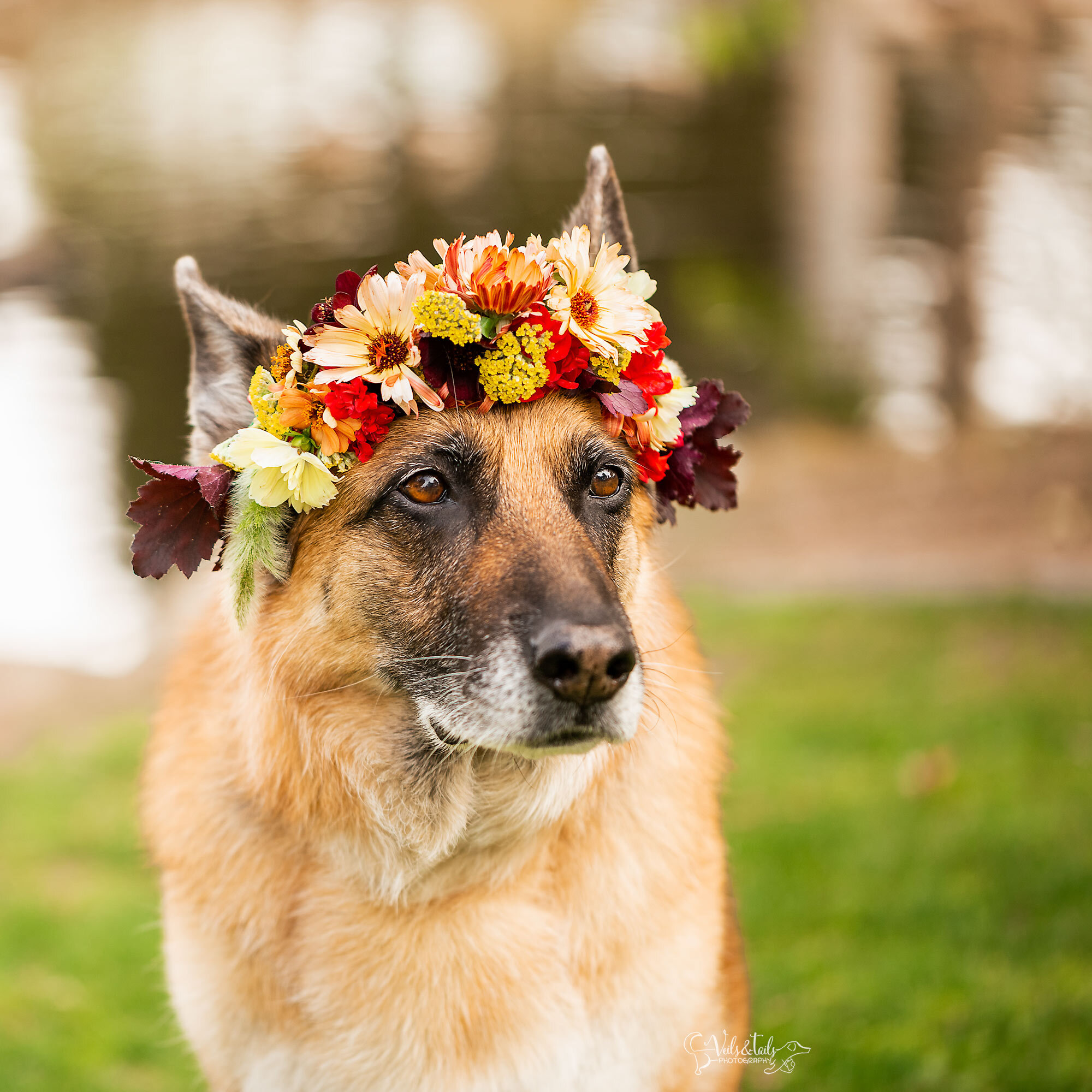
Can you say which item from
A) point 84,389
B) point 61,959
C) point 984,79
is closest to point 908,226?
point 984,79

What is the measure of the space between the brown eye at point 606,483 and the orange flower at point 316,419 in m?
0.63

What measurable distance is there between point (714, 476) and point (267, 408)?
4.12 feet

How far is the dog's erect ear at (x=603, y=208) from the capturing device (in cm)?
308

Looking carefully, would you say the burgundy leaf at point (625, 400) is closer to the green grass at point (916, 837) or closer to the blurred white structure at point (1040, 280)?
the green grass at point (916, 837)

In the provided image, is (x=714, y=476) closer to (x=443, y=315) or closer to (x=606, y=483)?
(x=606, y=483)

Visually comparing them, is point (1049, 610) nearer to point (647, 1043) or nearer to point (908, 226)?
point (647, 1043)

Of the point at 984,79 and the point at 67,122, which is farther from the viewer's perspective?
Result: the point at 67,122

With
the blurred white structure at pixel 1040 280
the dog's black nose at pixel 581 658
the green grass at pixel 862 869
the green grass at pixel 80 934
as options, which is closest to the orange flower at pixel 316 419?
the dog's black nose at pixel 581 658

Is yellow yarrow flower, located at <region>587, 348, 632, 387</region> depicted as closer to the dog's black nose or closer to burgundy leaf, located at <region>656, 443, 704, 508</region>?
burgundy leaf, located at <region>656, 443, 704, 508</region>

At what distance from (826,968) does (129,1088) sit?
2.67 m

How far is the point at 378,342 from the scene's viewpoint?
108 inches

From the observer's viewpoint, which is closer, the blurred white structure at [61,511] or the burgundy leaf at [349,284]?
the burgundy leaf at [349,284]

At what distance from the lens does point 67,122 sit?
20.9 meters

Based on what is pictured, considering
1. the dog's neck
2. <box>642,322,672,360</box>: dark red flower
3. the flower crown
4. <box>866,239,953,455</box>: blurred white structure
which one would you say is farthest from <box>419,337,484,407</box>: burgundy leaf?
<box>866,239,953,455</box>: blurred white structure
